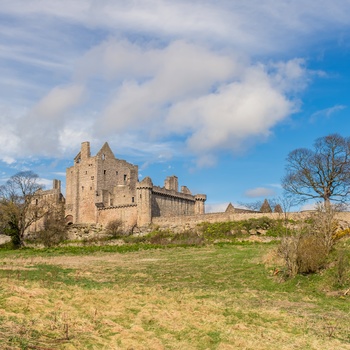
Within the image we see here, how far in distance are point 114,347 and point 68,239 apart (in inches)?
2353

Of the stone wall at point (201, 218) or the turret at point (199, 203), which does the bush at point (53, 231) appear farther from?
the turret at point (199, 203)

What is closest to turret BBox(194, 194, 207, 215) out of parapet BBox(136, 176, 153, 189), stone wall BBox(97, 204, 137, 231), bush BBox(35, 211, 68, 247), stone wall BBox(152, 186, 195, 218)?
stone wall BBox(152, 186, 195, 218)

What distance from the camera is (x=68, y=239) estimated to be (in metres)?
68.9

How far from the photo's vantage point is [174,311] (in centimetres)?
1466

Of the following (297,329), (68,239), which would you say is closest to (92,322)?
(297,329)

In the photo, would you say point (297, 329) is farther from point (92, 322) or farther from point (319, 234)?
point (319, 234)

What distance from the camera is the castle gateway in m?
69.8

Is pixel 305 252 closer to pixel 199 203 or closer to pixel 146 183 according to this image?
pixel 146 183

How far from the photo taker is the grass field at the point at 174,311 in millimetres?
11602

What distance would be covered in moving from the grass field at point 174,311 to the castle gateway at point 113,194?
1799 inches

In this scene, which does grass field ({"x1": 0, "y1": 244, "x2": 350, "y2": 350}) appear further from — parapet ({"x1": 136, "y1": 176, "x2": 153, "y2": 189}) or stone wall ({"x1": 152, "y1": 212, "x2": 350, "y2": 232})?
parapet ({"x1": 136, "y1": 176, "x2": 153, "y2": 189})

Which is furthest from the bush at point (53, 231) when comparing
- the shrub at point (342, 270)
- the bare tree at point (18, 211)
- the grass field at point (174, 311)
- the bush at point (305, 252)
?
the shrub at point (342, 270)

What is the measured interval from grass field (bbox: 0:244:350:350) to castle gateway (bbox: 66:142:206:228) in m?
45.7

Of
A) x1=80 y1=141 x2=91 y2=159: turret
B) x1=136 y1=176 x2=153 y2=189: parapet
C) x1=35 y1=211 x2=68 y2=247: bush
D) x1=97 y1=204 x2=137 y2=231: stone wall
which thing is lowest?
x1=35 y1=211 x2=68 y2=247: bush
